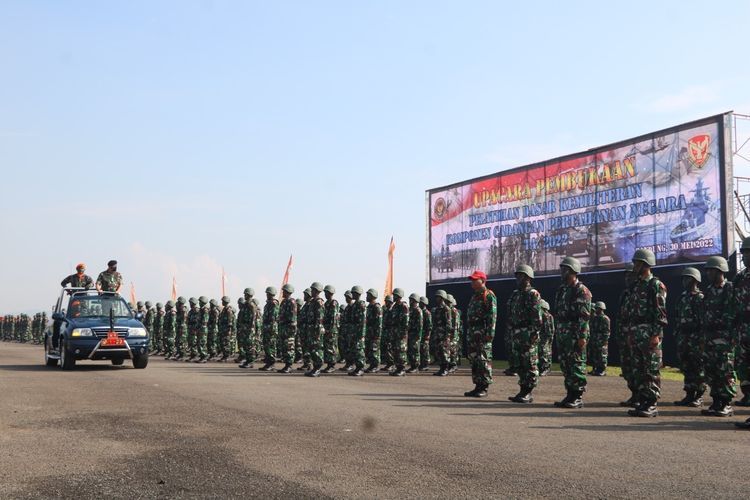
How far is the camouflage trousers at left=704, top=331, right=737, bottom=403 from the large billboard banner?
1125 cm

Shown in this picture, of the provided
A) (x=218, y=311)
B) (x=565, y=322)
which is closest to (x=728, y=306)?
(x=565, y=322)

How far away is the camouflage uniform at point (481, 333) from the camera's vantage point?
41.4ft

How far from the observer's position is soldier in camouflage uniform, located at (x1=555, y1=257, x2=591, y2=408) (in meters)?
11.3

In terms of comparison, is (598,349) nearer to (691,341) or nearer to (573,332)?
(691,341)

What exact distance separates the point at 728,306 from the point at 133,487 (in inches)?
312

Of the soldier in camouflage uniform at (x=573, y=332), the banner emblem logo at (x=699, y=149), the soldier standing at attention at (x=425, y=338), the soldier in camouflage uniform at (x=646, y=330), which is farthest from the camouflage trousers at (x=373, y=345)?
the banner emblem logo at (x=699, y=149)

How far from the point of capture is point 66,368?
712 inches

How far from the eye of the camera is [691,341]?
1225cm

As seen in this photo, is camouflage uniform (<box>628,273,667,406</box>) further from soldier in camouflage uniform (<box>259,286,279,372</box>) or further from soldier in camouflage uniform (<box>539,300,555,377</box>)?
soldier in camouflage uniform (<box>259,286,279,372</box>)

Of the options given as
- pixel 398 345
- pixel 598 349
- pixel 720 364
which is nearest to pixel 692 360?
pixel 720 364

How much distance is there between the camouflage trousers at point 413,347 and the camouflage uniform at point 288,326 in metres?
3.13

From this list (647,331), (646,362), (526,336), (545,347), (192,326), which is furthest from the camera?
(192,326)

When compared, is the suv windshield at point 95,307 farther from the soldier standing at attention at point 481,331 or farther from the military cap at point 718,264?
the military cap at point 718,264

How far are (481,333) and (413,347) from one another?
8.10 meters
